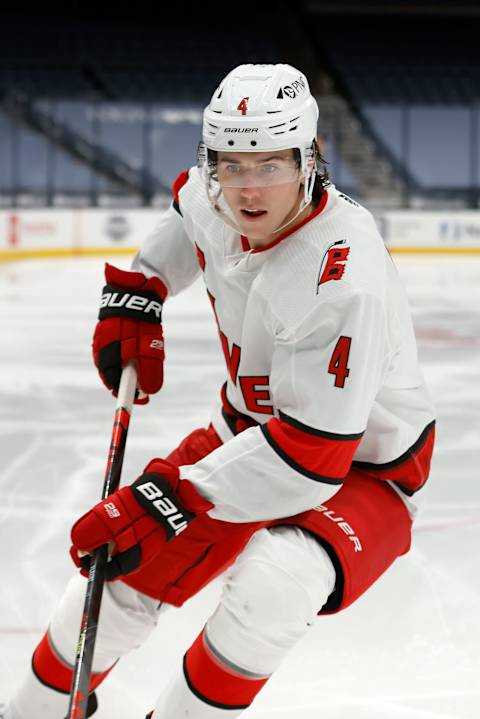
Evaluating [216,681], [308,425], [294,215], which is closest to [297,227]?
[294,215]

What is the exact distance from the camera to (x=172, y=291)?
1.73 metres

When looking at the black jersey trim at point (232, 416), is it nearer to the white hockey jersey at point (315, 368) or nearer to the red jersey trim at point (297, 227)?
the white hockey jersey at point (315, 368)

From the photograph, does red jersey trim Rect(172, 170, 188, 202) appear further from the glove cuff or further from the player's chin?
the player's chin

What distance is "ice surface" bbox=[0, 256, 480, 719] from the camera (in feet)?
4.82

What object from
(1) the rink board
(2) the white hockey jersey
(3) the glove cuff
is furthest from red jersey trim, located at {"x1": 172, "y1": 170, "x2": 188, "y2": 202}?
(1) the rink board

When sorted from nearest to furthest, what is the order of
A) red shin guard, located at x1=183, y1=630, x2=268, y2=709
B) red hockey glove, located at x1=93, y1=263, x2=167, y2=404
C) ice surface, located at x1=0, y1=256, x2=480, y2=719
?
red shin guard, located at x1=183, y1=630, x2=268, y2=709
ice surface, located at x1=0, y1=256, x2=480, y2=719
red hockey glove, located at x1=93, y1=263, x2=167, y2=404

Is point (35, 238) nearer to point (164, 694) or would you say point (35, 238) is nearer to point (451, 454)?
point (451, 454)

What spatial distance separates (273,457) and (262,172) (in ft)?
1.19

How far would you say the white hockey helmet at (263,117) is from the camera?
119 centimetres

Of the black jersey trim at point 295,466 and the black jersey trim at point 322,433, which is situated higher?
the black jersey trim at point 322,433

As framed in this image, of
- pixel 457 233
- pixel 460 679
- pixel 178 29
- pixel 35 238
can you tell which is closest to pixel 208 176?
pixel 460 679

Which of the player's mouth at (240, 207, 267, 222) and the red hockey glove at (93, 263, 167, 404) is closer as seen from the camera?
the player's mouth at (240, 207, 267, 222)

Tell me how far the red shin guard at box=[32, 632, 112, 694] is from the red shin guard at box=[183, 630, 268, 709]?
21 centimetres

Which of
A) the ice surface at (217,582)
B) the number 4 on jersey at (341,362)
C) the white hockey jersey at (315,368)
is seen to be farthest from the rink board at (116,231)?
the number 4 on jersey at (341,362)
